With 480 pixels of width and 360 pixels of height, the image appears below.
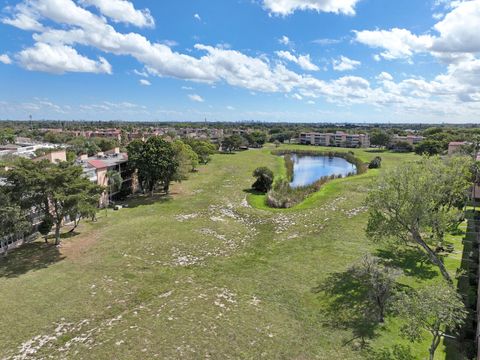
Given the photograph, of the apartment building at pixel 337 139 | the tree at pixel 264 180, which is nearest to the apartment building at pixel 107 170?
the tree at pixel 264 180

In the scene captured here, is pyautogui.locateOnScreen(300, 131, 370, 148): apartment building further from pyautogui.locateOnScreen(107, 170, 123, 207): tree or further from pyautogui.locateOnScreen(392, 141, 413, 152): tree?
pyautogui.locateOnScreen(107, 170, 123, 207): tree

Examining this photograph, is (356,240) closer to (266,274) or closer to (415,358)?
(266,274)

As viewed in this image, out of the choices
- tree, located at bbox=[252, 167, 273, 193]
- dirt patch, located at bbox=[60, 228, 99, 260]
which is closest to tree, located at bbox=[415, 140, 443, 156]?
tree, located at bbox=[252, 167, 273, 193]

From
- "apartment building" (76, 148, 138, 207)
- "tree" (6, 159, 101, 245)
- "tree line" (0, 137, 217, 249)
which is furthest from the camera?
"apartment building" (76, 148, 138, 207)

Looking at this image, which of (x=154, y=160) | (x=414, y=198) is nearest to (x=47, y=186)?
(x=154, y=160)

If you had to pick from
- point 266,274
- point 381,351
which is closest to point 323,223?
point 266,274

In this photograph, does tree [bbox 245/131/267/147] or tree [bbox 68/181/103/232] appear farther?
tree [bbox 245/131/267/147]

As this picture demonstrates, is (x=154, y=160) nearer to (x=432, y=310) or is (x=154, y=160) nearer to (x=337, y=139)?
(x=432, y=310)

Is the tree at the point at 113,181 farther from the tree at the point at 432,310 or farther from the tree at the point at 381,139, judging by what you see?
the tree at the point at 381,139
